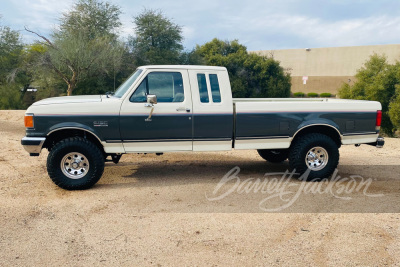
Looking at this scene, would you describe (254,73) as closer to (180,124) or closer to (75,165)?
(180,124)

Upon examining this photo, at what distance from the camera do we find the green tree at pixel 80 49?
23344mm

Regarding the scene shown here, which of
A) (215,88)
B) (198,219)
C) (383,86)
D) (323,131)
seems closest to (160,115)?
(215,88)

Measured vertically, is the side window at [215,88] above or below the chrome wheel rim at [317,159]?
above

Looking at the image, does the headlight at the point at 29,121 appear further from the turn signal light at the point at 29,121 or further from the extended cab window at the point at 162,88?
the extended cab window at the point at 162,88

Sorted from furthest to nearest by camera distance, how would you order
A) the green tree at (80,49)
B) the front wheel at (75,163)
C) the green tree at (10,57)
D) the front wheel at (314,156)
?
the green tree at (10,57), the green tree at (80,49), the front wheel at (314,156), the front wheel at (75,163)

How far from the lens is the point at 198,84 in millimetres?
6461

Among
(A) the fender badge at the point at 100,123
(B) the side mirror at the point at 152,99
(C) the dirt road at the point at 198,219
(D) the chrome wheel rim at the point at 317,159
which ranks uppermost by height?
(B) the side mirror at the point at 152,99

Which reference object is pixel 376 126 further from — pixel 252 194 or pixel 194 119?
pixel 194 119

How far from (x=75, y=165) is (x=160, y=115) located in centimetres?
168

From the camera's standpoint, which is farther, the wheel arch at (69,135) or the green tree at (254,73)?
the green tree at (254,73)

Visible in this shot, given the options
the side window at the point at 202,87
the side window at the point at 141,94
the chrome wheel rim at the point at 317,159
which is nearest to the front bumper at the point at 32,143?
the side window at the point at 141,94

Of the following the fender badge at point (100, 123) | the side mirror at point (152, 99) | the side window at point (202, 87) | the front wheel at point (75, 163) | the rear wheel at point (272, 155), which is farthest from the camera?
the rear wheel at point (272, 155)

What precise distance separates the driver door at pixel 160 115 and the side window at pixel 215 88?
0.45 metres

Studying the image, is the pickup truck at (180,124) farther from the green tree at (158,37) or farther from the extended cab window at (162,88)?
the green tree at (158,37)
